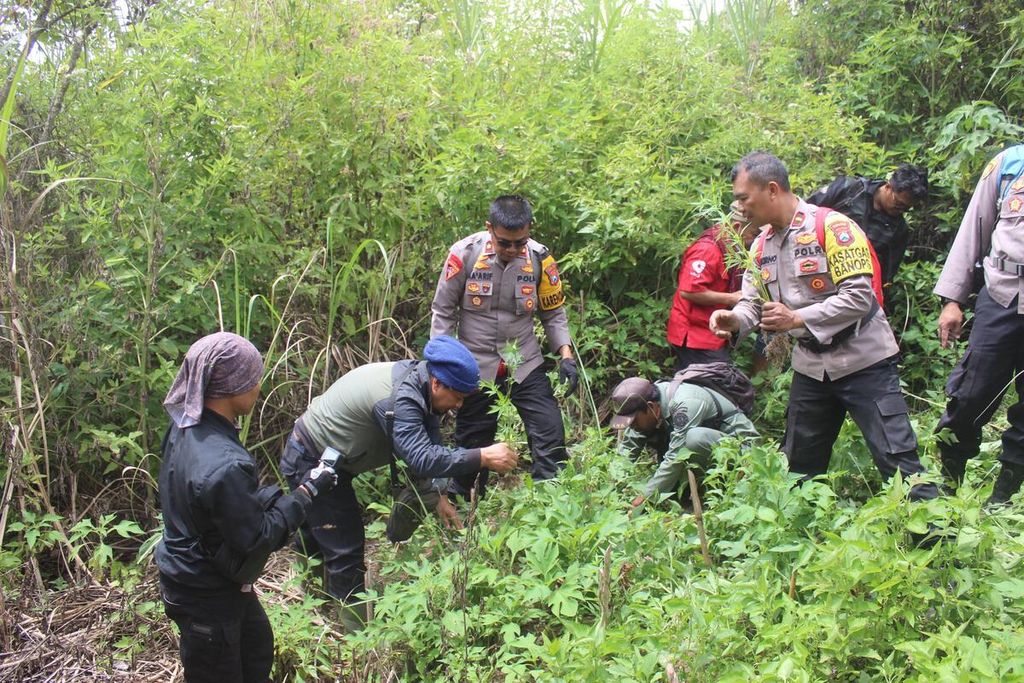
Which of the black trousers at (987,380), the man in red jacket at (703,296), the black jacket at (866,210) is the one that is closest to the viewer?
the black trousers at (987,380)

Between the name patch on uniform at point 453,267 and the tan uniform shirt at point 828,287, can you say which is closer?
the tan uniform shirt at point 828,287

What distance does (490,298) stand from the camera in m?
4.70

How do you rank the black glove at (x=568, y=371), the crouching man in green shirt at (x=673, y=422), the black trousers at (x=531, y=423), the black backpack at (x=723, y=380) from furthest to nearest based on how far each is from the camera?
the black backpack at (x=723, y=380) → the black glove at (x=568, y=371) → the black trousers at (x=531, y=423) → the crouching man in green shirt at (x=673, y=422)

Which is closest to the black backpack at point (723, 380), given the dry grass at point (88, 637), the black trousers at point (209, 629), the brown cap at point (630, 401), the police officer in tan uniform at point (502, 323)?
the brown cap at point (630, 401)

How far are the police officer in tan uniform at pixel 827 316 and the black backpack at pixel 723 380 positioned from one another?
1.01m

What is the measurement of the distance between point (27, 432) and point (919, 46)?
22.2ft

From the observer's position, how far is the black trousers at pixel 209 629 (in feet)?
9.58

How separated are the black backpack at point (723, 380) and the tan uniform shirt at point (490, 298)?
2.78 feet

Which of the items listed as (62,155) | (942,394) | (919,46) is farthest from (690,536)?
(919,46)

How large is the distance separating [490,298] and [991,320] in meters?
2.37

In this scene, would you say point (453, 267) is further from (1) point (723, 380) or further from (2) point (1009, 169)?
(2) point (1009, 169)

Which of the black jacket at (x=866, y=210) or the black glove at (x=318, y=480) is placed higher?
the black jacket at (x=866, y=210)

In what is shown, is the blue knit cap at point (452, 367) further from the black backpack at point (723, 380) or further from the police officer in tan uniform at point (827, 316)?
the black backpack at point (723, 380)

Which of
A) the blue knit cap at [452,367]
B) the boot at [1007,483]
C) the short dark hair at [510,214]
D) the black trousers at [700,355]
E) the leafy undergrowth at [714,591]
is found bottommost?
the boot at [1007,483]
